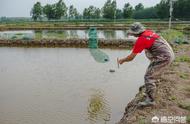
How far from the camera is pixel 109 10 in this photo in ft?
234

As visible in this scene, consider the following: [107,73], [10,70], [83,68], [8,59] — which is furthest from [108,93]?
[8,59]

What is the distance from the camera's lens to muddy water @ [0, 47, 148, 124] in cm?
754

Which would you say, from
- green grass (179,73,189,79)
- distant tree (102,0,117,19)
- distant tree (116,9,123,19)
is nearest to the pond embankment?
green grass (179,73,189,79)

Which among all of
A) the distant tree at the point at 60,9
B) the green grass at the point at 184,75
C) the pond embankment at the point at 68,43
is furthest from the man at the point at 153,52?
the distant tree at the point at 60,9

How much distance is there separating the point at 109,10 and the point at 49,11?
1326 cm

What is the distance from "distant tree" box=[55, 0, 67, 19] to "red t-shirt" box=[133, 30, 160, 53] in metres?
68.7

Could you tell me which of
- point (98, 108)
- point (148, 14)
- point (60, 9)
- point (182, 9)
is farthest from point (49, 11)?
point (98, 108)

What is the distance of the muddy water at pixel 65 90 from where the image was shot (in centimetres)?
754

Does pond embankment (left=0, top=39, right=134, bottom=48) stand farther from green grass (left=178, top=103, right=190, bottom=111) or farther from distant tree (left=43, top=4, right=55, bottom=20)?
distant tree (left=43, top=4, right=55, bottom=20)

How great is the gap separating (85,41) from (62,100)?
48.3 ft

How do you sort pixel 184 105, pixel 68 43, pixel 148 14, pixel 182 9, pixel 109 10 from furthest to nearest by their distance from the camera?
pixel 148 14 < pixel 109 10 < pixel 182 9 < pixel 68 43 < pixel 184 105

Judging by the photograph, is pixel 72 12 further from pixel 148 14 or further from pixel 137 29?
pixel 137 29

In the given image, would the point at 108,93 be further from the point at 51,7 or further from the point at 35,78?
the point at 51,7

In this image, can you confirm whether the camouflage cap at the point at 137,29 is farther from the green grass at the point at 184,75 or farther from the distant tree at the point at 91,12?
the distant tree at the point at 91,12
